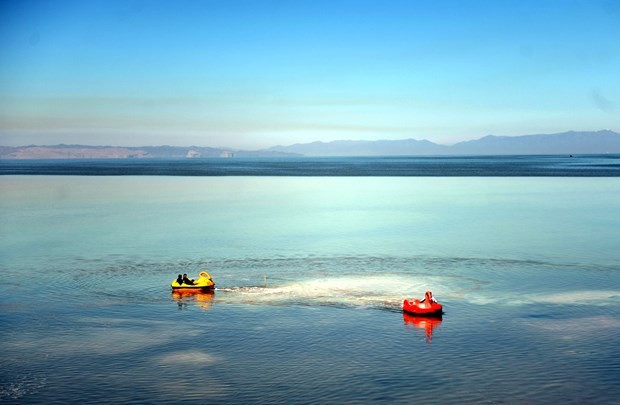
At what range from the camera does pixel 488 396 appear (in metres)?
23.5

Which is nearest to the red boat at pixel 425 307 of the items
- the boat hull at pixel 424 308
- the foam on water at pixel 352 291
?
the boat hull at pixel 424 308

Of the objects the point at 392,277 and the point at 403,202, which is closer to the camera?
the point at 392,277

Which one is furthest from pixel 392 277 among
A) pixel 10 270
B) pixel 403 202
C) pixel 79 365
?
pixel 403 202

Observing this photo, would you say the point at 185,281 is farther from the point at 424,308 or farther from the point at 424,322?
the point at 424,322

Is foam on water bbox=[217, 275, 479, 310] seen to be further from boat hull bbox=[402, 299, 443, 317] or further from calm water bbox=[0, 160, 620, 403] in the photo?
boat hull bbox=[402, 299, 443, 317]

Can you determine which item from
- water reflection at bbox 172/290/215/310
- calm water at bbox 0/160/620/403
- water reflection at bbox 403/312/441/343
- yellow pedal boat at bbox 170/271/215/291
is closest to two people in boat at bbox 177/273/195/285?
yellow pedal boat at bbox 170/271/215/291

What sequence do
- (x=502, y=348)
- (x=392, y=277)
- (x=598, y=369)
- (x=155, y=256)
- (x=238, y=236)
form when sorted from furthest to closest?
(x=238, y=236) < (x=155, y=256) < (x=392, y=277) < (x=502, y=348) < (x=598, y=369)

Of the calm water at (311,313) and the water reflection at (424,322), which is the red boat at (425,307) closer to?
the water reflection at (424,322)

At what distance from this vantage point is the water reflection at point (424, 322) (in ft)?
103

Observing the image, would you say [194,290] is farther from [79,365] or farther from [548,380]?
[548,380]

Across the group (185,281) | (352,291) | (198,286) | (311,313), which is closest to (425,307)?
(311,313)

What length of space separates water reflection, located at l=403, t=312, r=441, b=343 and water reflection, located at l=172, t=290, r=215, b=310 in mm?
10307

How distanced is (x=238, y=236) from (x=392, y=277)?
23619 millimetres

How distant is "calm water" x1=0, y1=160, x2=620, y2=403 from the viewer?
24797 millimetres
